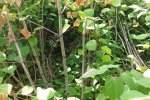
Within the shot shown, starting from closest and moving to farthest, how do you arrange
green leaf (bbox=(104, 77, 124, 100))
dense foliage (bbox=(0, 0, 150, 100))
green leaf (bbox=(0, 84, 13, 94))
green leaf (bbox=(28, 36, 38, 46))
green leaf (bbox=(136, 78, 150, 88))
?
green leaf (bbox=(136, 78, 150, 88)) < green leaf (bbox=(104, 77, 124, 100)) < green leaf (bbox=(0, 84, 13, 94)) < dense foliage (bbox=(0, 0, 150, 100)) < green leaf (bbox=(28, 36, 38, 46))

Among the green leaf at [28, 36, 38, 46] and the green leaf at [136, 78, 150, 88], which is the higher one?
the green leaf at [136, 78, 150, 88]

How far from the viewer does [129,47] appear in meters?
1.47

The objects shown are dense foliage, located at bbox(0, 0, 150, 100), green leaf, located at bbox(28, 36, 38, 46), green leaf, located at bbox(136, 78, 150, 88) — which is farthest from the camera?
green leaf, located at bbox(28, 36, 38, 46)

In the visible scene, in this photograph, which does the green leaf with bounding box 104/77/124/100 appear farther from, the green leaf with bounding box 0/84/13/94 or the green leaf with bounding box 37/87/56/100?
the green leaf with bounding box 0/84/13/94

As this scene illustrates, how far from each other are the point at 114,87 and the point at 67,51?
87cm

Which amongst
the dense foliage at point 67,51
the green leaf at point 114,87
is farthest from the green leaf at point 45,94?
the green leaf at point 114,87

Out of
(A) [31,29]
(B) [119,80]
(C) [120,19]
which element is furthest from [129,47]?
(B) [119,80]

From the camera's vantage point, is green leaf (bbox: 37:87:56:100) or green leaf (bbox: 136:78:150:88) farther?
green leaf (bbox: 37:87:56:100)

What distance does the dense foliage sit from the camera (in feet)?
3.19

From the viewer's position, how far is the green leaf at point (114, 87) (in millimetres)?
678

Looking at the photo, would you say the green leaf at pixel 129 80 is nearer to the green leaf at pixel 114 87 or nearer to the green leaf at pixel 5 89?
Result: the green leaf at pixel 114 87

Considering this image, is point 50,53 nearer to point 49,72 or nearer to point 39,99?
point 49,72

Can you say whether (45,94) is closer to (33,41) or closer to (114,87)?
(114,87)

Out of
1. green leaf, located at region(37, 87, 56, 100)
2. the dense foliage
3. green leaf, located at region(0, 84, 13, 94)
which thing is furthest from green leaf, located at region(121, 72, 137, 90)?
green leaf, located at region(0, 84, 13, 94)
